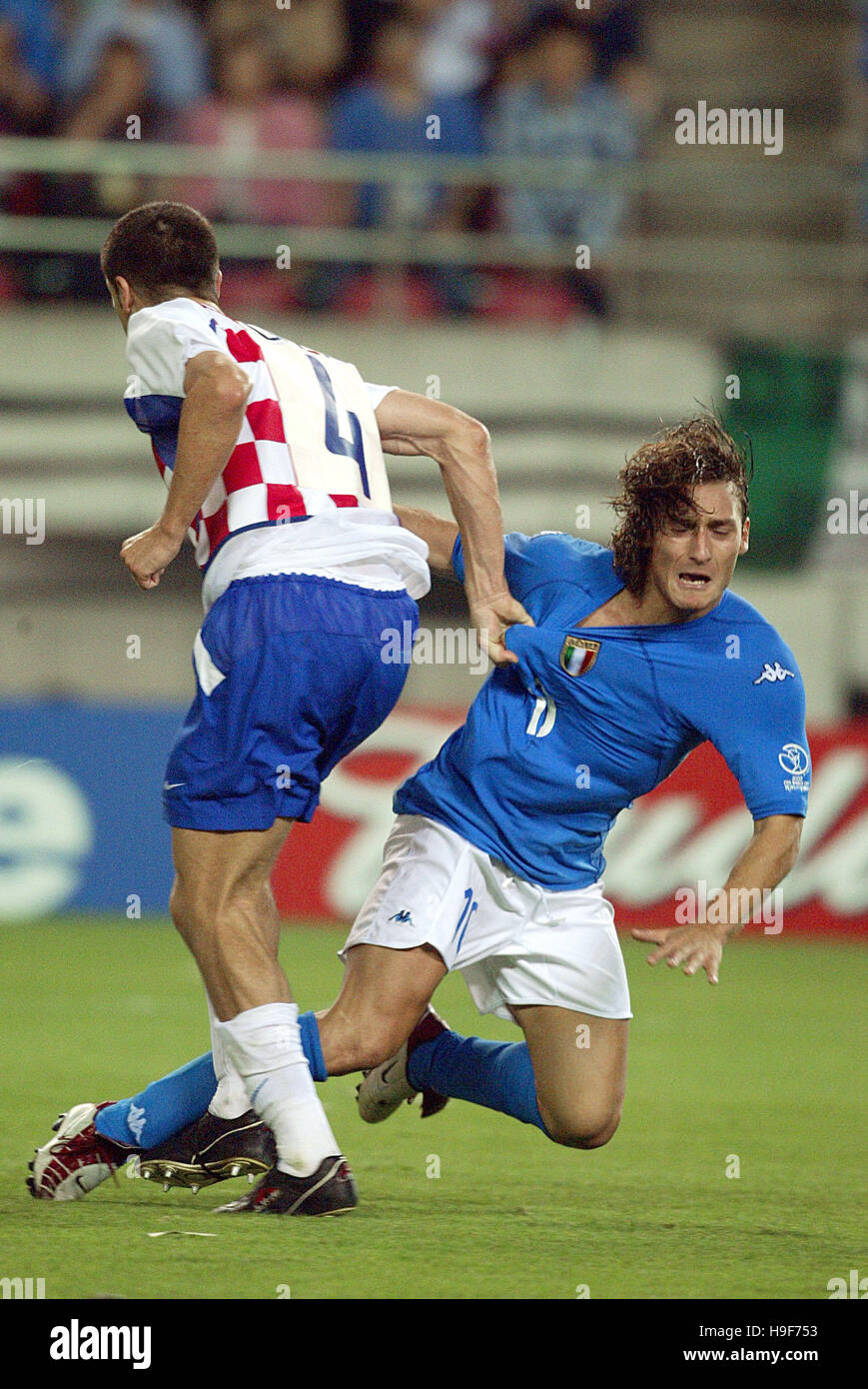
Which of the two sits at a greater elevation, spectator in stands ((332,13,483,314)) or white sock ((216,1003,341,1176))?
spectator in stands ((332,13,483,314))

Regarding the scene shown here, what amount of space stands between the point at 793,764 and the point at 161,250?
1.63 m

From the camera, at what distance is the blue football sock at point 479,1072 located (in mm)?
4035

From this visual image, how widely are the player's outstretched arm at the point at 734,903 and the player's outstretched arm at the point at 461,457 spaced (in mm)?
807

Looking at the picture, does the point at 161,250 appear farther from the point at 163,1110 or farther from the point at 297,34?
the point at 297,34

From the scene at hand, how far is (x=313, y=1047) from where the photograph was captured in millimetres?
3760

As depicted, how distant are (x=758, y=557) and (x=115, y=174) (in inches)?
147

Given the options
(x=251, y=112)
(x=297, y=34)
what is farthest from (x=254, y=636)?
(x=297, y=34)

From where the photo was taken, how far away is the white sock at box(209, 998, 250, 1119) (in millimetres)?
3662

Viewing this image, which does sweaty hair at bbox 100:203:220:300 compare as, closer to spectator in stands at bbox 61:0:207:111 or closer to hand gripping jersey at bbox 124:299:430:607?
hand gripping jersey at bbox 124:299:430:607

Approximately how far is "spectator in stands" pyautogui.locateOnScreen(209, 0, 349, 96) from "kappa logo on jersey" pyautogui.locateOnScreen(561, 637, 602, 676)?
6.82 metres

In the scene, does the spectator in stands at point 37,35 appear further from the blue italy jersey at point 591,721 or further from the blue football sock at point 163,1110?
the blue football sock at point 163,1110

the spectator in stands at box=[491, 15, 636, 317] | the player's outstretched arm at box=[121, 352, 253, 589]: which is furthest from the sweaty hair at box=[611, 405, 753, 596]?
the spectator in stands at box=[491, 15, 636, 317]

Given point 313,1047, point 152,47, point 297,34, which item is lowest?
point 313,1047
